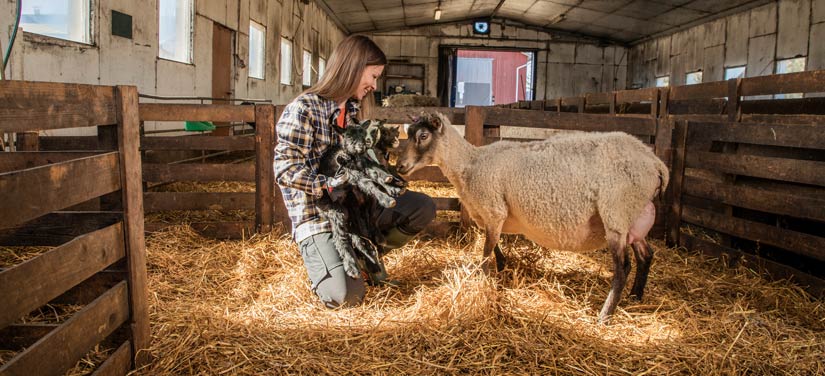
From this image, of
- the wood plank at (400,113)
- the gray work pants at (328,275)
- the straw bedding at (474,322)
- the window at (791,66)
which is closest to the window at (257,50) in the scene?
the wood plank at (400,113)

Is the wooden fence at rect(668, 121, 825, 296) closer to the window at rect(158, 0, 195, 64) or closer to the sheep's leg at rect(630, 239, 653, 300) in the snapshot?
the sheep's leg at rect(630, 239, 653, 300)

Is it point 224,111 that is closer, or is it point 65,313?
point 65,313

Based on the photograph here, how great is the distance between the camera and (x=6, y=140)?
5.23 metres

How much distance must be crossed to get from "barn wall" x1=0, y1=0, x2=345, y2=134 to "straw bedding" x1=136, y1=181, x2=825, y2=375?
2.45 m

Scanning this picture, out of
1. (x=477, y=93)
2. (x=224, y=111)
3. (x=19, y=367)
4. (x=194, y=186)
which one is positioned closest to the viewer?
(x=19, y=367)

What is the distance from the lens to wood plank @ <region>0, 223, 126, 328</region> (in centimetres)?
178

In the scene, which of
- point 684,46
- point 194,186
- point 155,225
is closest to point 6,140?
point 155,225

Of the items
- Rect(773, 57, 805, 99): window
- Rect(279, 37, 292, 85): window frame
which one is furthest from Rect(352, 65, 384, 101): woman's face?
Rect(773, 57, 805, 99): window

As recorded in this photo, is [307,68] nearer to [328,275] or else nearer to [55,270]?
[328,275]

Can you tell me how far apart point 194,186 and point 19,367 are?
20.8 ft

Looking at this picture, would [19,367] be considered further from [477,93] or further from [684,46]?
[477,93]

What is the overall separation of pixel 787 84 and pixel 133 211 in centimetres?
504

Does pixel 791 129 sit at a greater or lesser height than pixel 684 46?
lesser

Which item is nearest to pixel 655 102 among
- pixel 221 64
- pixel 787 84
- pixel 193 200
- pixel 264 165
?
pixel 787 84
